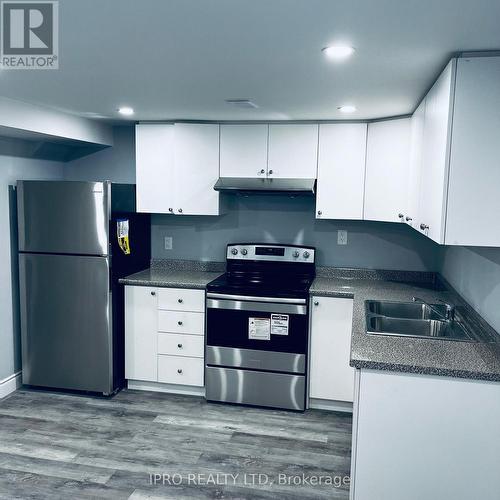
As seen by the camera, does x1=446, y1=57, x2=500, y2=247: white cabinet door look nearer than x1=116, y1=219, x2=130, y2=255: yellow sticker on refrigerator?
Yes

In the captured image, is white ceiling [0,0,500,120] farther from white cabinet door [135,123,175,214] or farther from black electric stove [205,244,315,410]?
black electric stove [205,244,315,410]

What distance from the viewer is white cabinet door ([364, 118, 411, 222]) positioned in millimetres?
3404

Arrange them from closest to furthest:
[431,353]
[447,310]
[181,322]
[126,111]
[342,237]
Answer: [431,353], [447,310], [126,111], [181,322], [342,237]

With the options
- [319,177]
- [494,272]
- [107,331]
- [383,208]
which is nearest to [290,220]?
[319,177]

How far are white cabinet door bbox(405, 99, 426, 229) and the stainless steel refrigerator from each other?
205 cm

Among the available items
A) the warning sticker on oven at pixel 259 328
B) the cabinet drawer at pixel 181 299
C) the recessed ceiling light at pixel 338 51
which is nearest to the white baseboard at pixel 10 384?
the cabinet drawer at pixel 181 299

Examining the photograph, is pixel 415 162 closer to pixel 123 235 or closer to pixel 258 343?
pixel 258 343

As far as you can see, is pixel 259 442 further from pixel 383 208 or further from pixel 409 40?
pixel 409 40

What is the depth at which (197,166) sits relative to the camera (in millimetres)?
3822

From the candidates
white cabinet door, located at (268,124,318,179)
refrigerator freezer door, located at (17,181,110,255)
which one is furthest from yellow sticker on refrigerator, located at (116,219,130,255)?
white cabinet door, located at (268,124,318,179)

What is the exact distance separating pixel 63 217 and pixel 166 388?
4.96 ft

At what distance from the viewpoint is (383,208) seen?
3.53 m

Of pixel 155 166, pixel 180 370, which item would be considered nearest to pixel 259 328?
pixel 180 370

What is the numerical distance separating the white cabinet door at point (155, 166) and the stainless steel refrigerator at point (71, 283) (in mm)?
217
